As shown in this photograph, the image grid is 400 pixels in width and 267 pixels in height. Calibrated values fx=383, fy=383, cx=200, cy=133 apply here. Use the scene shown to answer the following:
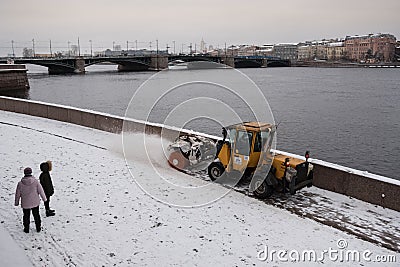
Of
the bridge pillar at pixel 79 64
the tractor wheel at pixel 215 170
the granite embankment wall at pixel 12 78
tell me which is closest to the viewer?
the tractor wheel at pixel 215 170

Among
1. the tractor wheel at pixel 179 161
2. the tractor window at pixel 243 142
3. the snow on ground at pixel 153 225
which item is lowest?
the snow on ground at pixel 153 225

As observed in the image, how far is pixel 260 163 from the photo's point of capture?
34.9ft

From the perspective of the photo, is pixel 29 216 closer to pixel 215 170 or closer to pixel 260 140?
pixel 215 170

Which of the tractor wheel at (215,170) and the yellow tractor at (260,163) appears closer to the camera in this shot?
the yellow tractor at (260,163)

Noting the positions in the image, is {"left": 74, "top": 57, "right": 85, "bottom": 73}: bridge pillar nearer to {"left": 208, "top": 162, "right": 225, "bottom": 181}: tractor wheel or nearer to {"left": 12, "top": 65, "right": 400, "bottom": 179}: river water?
{"left": 12, "top": 65, "right": 400, "bottom": 179}: river water

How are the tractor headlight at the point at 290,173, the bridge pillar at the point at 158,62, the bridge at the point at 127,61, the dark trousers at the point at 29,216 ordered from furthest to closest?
the bridge pillar at the point at 158,62
the bridge at the point at 127,61
the tractor headlight at the point at 290,173
the dark trousers at the point at 29,216

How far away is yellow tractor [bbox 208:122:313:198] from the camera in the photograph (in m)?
10.2

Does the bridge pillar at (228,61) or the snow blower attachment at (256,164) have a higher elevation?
the bridge pillar at (228,61)

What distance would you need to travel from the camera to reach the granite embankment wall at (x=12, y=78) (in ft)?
155

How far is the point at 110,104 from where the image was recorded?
40.4m

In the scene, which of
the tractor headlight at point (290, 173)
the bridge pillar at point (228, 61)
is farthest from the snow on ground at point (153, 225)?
the bridge pillar at point (228, 61)

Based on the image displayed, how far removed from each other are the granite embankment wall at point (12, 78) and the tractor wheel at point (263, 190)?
148 feet

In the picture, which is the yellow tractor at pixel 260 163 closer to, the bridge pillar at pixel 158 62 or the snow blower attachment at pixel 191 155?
the snow blower attachment at pixel 191 155

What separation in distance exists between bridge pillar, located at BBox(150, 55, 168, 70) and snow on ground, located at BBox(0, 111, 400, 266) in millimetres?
85113
